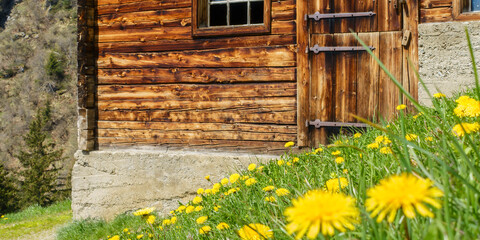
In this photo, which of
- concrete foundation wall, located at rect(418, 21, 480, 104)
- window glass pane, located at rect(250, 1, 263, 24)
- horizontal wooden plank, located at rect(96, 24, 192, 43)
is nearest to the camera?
concrete foundation wall, located at rect(418, 21, 480, 104)

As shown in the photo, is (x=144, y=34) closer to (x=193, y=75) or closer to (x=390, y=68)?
(x=193, y=75)

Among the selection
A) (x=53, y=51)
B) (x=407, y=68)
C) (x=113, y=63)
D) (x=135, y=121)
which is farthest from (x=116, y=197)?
(x=53, y=51)

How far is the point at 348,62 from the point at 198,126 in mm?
2083

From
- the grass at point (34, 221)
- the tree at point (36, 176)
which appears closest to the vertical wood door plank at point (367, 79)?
the grass at point (34, 221)

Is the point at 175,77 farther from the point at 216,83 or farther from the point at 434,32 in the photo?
the point at 434,32

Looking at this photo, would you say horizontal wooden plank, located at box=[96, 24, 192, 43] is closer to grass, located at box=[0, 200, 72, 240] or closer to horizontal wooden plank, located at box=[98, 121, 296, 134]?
horizontal wooden plank, located at box=[98, 121, 296, 134]

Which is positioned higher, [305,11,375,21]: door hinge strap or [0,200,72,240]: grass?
[305,11,375,21]: door hinge strap

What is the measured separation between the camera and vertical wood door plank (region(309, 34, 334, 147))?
4.70 meters

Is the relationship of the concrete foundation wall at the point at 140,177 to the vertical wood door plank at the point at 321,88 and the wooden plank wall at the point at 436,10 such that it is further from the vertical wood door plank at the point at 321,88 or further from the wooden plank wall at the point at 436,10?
the wooden plank wall at the point at 436,10

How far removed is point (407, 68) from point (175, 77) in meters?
2.91

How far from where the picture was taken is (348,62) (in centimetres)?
464

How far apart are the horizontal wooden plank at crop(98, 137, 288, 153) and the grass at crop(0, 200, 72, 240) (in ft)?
11.1

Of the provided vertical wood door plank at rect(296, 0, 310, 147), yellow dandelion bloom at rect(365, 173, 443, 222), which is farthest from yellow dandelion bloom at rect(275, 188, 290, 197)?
vertical wood door plank at rect(296, 0, 310, 147)

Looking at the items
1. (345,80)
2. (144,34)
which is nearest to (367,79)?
(345,80)
